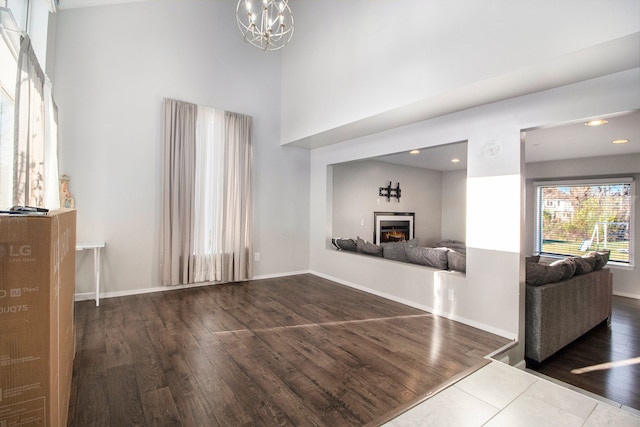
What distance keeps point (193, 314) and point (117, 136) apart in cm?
253

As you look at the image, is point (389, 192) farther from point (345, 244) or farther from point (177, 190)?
point (177, 190)

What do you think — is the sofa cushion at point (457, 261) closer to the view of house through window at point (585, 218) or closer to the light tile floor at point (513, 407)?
the light tile floor at point (513, 407)

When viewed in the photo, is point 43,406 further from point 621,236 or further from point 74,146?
point 621,236

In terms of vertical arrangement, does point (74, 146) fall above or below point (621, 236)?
above

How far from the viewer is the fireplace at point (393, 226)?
6.48 m

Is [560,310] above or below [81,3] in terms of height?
below

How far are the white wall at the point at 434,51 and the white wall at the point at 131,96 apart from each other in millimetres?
1212

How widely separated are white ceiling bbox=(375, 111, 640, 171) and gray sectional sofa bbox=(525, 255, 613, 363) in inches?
60.1

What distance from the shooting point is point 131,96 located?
159 inches

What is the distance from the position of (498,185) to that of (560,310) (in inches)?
54.7

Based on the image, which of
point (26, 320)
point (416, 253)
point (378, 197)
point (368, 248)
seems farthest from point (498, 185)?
point (378, 197)

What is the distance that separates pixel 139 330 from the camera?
292cm

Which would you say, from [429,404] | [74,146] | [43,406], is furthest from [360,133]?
[43,406]

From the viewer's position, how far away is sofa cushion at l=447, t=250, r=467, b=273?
337cm
